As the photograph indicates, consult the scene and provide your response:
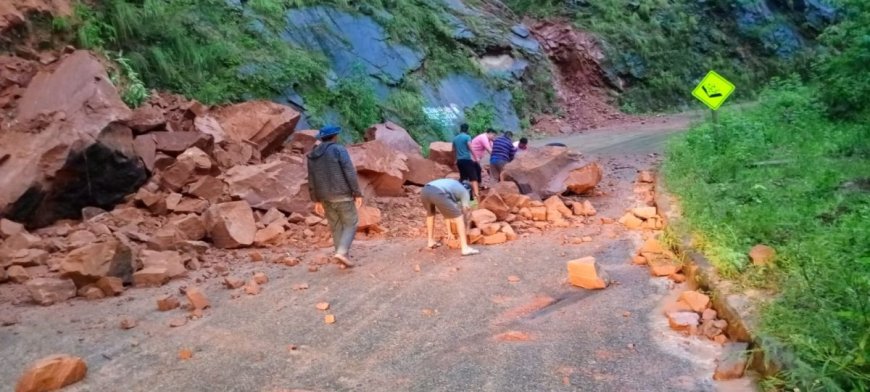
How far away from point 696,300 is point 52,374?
468 centimetres

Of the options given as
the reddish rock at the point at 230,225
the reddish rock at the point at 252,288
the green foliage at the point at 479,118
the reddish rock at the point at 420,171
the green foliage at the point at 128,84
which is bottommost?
the green foliage at the point at 479,118

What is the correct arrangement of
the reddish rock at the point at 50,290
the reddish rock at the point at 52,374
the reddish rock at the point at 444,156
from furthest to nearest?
the reddish rock at the point at 444,156
the reddish rock at the point at 50,290
the reddish rock at the point at 52,374

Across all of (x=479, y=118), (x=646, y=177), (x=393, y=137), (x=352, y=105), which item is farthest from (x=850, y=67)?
(x=352, y=105)

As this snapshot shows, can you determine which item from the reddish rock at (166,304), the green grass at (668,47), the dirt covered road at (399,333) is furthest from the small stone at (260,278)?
the green grass at (668,47)

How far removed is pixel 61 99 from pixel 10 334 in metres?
4.47

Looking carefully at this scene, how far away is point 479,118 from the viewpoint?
61.6 feet

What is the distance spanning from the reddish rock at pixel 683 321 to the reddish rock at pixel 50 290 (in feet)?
18.3

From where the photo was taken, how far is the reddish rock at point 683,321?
508 cm

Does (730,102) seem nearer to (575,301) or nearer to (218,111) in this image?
(218,111)

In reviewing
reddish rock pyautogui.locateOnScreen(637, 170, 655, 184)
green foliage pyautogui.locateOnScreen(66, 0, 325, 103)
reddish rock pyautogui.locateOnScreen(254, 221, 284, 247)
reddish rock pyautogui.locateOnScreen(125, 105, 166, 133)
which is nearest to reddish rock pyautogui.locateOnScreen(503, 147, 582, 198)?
reddish rock pyautogui.locateOnScreen(637, 170, 655, 184)

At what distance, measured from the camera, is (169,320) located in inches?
237

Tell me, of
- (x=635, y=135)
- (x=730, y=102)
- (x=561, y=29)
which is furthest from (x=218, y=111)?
(x=730, y=102)

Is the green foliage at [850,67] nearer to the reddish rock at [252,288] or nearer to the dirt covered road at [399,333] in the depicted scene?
the dirt covered road at [399,333]

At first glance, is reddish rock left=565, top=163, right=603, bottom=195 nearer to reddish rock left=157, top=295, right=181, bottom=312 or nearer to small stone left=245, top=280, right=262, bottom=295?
small stone left=245, top=280, right=262, bottom=295
